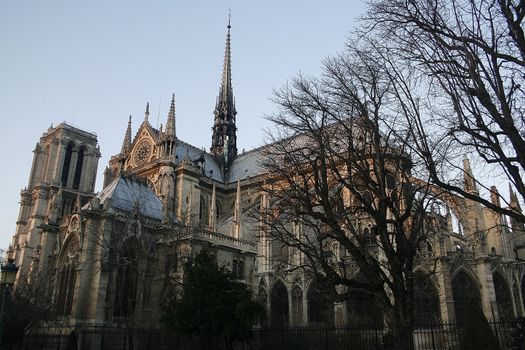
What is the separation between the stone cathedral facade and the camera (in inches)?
911

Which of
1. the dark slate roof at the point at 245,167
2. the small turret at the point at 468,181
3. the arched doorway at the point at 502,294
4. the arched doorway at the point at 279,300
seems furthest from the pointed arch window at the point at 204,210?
the arched doorway at the point at 502,294

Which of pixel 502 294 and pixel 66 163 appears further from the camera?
pixel 66 163

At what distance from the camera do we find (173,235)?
2442cm

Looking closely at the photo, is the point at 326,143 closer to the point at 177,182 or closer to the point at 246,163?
the point at 177,182

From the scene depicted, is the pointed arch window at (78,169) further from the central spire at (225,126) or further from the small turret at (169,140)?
the small turret at (169,140)

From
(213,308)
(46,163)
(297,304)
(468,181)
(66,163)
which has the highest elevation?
(66,163)

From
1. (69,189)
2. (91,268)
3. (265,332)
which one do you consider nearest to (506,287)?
(265,332)

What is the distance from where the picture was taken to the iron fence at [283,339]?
14.7 m

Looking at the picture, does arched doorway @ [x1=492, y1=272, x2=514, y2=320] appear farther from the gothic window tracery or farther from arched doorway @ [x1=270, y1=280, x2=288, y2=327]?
the gothic window tracery

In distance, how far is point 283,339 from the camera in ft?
56.1

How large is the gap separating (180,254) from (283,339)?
8925 millimetres

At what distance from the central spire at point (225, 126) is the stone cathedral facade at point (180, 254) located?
842 centimetres

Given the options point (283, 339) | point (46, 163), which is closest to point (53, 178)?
point (46, 163)

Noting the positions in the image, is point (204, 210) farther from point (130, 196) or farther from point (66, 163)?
point (66, 163)
